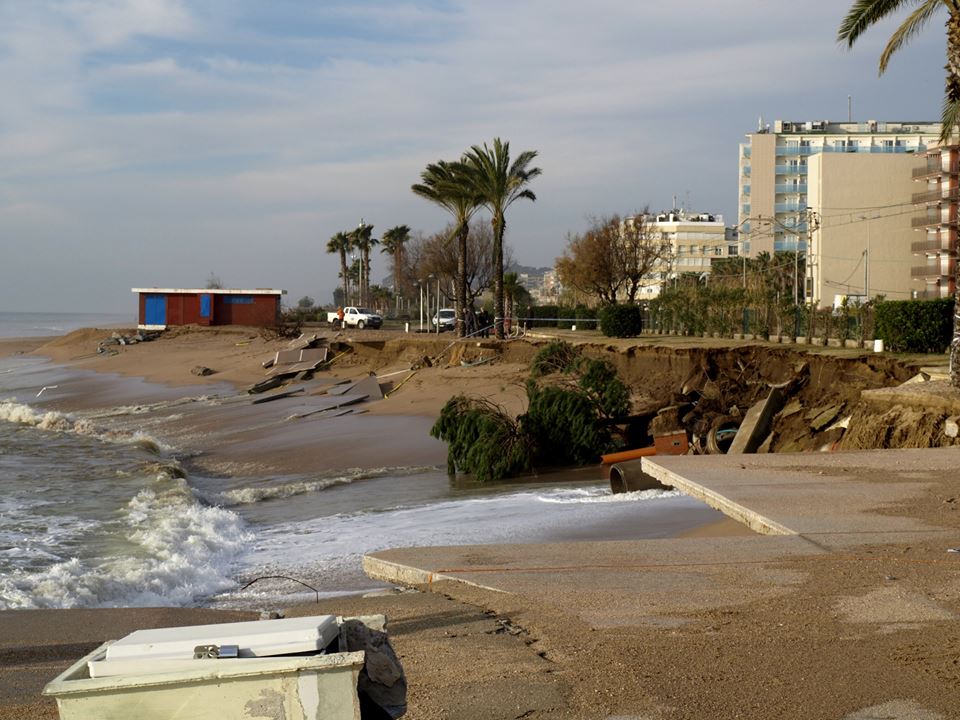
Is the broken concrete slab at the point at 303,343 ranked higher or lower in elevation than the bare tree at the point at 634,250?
lower

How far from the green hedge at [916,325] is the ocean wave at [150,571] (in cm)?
1484

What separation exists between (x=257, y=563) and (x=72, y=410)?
26859 millimetres

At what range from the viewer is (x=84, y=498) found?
1778 centimetres

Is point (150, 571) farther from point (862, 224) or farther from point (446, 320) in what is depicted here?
point (862, 224)

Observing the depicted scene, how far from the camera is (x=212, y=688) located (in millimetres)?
3811

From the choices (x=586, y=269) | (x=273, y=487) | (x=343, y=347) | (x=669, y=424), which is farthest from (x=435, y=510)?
(x=586, y=269)

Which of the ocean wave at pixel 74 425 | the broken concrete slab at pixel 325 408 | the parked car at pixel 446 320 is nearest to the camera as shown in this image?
the ocean wave at pixel 74 425

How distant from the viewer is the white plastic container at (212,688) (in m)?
3.80

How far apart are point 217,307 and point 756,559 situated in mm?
63414

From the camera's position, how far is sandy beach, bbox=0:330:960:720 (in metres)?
5.41

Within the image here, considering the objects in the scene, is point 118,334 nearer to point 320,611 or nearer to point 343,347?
point 343,347

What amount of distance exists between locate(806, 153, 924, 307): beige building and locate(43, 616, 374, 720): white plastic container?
82.7 meters

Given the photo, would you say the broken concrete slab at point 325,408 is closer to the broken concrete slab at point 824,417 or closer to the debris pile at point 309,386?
the debris pile at point 309,386

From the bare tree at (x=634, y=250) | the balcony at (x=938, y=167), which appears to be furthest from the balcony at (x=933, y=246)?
the bare tree at (x=634, y=250)
